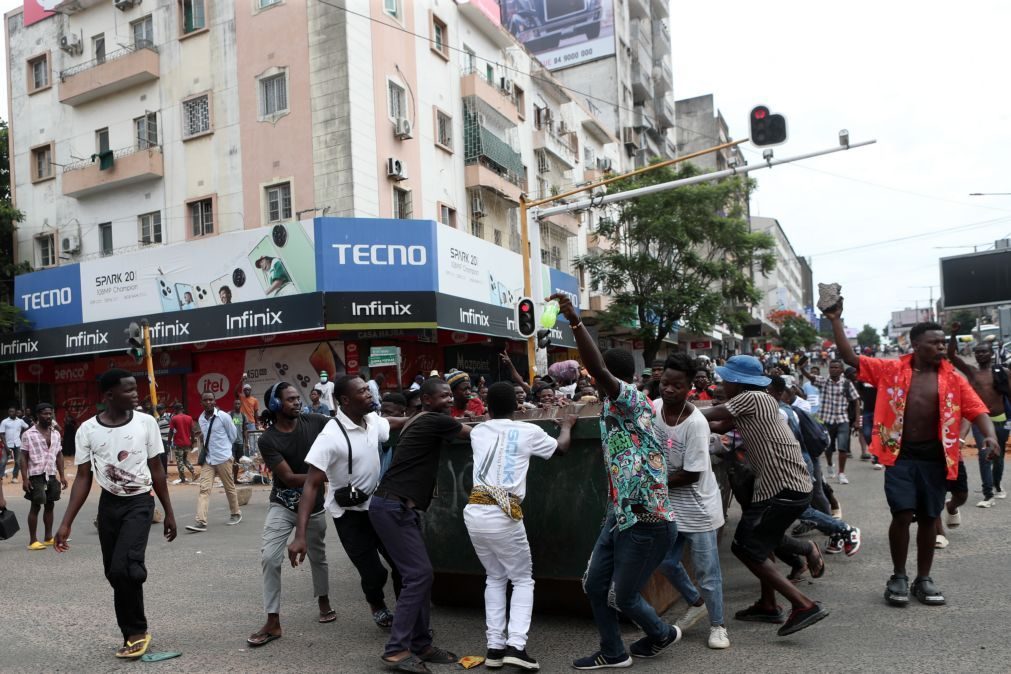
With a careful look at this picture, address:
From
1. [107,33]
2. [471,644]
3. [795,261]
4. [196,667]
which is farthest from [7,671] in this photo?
[795,261]

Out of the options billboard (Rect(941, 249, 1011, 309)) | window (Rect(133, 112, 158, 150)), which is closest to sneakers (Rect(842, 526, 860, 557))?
billboard (Rect(941, 249, 1011, 309))

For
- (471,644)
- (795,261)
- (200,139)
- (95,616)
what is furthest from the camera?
(795,261)

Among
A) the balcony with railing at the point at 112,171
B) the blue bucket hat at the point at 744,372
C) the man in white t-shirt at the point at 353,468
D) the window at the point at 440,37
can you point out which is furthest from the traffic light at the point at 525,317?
the balcony with railing at the point at 112,171

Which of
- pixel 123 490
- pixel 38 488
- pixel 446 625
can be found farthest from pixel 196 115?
pixel 446 625

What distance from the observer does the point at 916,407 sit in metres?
5.88

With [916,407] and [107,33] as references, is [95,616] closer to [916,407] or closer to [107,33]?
[916,407]

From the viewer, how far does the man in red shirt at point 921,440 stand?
5758 mm

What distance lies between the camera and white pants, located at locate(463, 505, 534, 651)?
475 cm

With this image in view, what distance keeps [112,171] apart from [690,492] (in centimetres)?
2307

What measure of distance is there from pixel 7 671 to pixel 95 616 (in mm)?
1283

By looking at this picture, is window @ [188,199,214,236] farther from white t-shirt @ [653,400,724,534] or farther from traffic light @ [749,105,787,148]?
white t-shirt @ [653,400,724,534]

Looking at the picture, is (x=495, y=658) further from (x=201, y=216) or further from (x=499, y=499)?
(x=201, y=216)

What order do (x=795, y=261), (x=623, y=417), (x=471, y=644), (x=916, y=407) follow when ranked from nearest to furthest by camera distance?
(x=623, y=417) → (x=471, y=644) → (x=916, y=407) → (x=795, y=261)

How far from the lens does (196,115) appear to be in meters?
23.2
